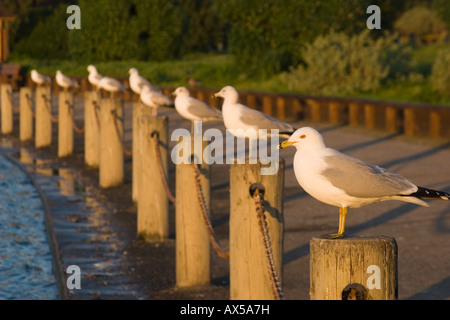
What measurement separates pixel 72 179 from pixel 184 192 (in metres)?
7.05

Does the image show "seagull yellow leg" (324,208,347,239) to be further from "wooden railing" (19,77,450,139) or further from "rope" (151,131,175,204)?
"wooden railing" (19,77,450,139)

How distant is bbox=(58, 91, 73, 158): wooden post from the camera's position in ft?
57.0

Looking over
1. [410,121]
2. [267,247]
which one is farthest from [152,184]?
[410,121]

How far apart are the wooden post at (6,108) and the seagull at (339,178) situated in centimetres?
1806

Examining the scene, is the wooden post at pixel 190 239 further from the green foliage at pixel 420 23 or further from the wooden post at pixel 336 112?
the green foliage at pixel 420 23

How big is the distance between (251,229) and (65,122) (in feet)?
36.8

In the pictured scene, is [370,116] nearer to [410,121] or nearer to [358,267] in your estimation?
Result: [410,121]

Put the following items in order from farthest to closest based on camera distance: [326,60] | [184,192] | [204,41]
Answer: [204,41], [326,60], [184,192]

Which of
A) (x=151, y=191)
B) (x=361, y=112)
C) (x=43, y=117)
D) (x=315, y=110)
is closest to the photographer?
(x=151, y=191)

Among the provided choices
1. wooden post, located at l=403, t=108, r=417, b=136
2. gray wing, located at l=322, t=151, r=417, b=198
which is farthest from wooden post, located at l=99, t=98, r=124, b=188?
gray wing, located at l=322, t=151, r=417, b=198

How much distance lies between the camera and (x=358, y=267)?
4504 mm

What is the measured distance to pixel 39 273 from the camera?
398 inches
